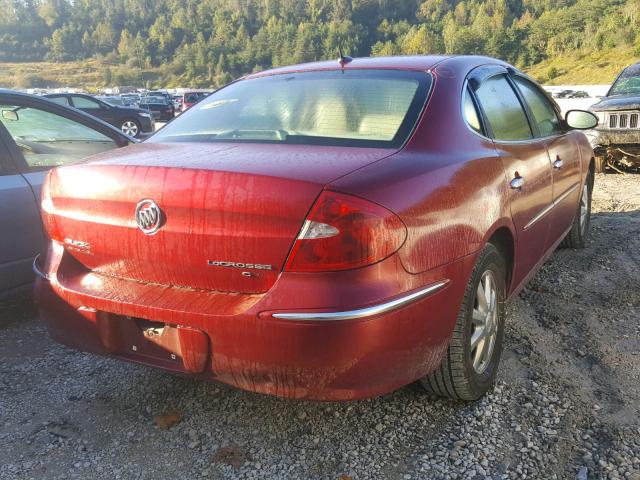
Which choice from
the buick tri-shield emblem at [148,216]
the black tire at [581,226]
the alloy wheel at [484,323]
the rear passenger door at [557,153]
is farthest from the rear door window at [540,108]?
the buick tri-shield emblem at [148,216]

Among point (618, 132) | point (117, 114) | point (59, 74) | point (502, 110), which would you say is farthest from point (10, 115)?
point (59, 74)

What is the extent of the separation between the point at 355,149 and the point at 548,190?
1.64 m

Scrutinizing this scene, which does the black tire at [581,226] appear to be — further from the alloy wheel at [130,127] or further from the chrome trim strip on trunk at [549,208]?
the alloy wheel at [130,127]

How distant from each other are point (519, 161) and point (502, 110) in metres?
0.35

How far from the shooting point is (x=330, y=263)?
73.7 inches

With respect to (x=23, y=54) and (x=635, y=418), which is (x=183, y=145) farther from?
(x=23, y=54)

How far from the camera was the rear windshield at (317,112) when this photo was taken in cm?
244

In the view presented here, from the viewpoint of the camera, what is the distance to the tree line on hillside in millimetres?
112500

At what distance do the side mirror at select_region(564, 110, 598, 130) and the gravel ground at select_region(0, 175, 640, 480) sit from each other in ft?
4.97

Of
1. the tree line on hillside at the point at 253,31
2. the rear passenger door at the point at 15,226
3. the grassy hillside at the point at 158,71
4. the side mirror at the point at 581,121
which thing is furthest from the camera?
the tree line on hillside at the point at 253,31

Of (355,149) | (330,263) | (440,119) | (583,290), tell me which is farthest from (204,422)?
(583,290)

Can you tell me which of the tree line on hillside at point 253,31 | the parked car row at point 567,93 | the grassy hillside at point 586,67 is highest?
the tree line on hillside at point 253,31

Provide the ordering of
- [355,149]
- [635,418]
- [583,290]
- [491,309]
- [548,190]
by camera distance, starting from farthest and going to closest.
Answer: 1. [583,290]
2. [548,190]
3. [491,309]
4. [635,418]
5. [355,149]

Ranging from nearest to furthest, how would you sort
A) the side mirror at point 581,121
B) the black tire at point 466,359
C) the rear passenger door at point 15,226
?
the black tire at point 466,359 → the rear passenger door at point 15,226 → the side mirror at point 581,121
